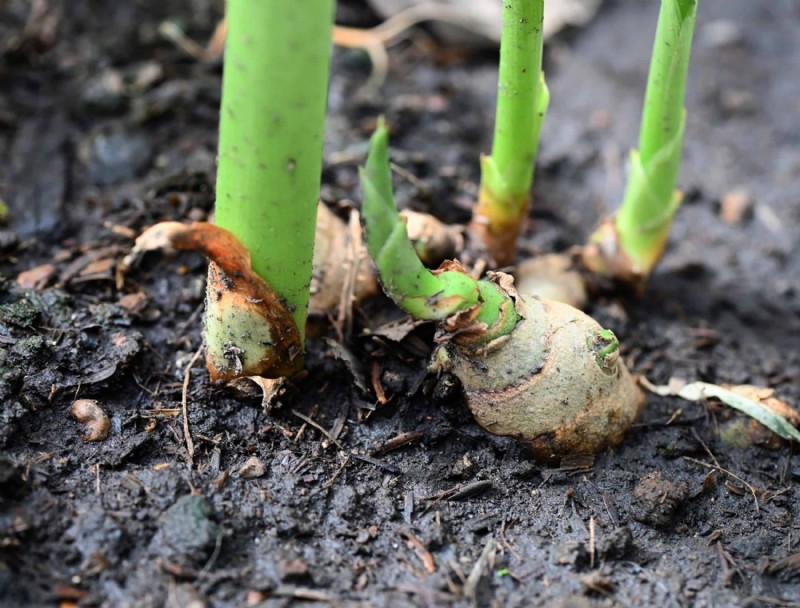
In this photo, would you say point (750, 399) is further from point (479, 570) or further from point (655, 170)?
point (479, 570)

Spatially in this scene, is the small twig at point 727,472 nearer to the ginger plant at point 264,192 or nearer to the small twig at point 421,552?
the small twig at point 421,552

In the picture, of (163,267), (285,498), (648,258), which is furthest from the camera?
(648,258)

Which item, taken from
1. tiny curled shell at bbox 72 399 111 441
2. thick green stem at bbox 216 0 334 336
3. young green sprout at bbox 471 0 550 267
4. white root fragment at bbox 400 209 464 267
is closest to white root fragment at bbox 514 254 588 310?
young green sprout at bbox 471 0 550 267

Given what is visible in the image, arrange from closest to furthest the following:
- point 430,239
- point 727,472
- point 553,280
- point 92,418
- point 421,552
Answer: point 421,552 → point 92,418 → point 727,472 → point 430,239 → point 553,280

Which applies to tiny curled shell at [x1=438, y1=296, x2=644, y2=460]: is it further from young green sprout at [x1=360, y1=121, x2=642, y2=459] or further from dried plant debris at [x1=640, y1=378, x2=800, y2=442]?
dried plant debris at [x1=640, y1=378, x2=800, y2=442]

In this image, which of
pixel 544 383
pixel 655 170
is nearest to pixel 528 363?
pixel 544 383

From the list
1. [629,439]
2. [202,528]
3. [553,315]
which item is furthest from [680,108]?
[202,528]

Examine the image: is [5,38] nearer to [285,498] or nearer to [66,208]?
[66,208]
